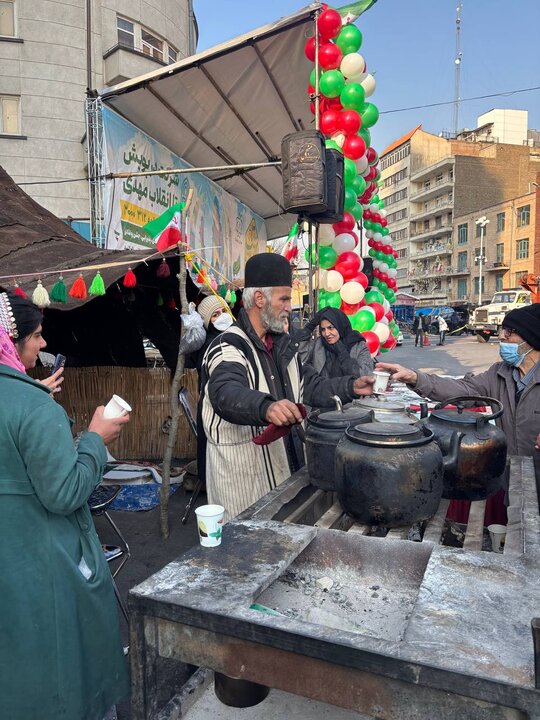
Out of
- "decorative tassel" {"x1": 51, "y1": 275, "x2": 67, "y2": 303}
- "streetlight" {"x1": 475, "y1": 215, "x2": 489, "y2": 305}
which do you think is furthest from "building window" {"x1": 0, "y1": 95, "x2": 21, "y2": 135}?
"streetlight" {"x1": 475, "y1": 215, "x2": 489, "y2": 305}

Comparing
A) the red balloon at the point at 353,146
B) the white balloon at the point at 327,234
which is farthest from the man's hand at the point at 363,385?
the red balloon at the point at 353,146

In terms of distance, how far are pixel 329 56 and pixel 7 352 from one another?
232 inches

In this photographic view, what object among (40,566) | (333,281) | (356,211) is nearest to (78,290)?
(40,566)

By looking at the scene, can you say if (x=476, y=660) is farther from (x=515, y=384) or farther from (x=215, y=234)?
(x=215, y=234)

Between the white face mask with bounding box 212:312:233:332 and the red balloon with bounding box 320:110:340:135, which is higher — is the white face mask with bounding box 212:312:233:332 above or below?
below

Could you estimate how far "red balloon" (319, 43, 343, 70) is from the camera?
5922 mm

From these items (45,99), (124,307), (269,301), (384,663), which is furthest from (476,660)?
(45,99)

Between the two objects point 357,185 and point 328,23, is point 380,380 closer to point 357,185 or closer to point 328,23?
point 357,185

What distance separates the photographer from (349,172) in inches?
254

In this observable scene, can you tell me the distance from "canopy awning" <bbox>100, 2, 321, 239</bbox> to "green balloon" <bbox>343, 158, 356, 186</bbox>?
5.24 ft

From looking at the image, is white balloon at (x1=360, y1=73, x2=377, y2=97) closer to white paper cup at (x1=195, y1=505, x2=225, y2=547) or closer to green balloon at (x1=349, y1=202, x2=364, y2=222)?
green balloon at (x1=349, y1=202, x2=364, y2=222)

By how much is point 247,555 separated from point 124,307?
18.3 feet

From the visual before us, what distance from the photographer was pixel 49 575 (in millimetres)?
1449

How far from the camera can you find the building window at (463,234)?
5006cm
